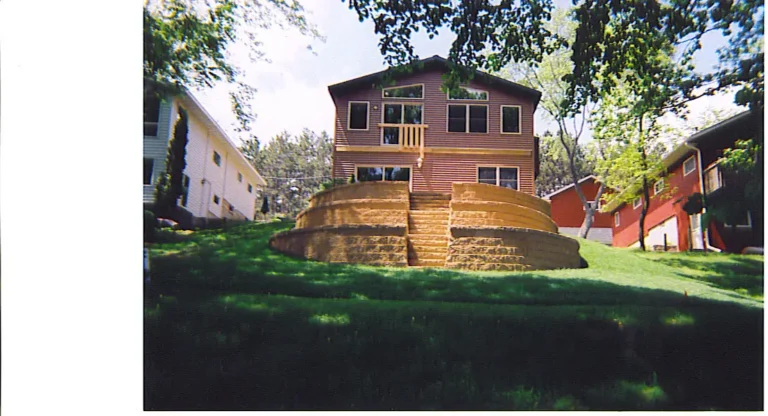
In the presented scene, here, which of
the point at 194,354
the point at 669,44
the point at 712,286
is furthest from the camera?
the point at 669,44

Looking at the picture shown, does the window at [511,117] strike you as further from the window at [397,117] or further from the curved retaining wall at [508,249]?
the curved retaining wall at [508,249]

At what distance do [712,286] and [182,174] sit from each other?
519 cm

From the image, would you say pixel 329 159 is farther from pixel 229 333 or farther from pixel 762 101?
pixel 762 101

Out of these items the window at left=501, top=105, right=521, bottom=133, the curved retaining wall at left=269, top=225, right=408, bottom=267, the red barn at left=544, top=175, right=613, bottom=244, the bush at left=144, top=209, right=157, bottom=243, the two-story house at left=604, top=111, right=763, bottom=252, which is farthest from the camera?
the window at left=501, top=105, right=521, bottom=133

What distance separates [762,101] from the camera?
5.17 metres

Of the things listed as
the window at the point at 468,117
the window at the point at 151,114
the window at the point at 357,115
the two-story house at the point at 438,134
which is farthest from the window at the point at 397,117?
the window at the point at 151,114

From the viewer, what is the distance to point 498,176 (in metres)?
5.88

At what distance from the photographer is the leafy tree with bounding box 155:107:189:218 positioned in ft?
16.5

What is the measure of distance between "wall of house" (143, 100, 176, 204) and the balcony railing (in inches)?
89.1

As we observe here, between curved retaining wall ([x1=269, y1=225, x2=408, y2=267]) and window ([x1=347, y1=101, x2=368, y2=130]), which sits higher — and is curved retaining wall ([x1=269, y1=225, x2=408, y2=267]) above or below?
below

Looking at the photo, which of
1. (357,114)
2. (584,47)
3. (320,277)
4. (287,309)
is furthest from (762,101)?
(287,309)

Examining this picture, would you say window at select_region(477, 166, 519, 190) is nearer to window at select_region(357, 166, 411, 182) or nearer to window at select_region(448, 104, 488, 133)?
window at select_region(448, 104, 488, 133)

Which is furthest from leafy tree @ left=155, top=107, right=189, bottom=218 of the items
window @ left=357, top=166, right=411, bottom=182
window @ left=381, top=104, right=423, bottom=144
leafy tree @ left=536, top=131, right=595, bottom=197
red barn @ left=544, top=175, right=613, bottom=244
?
red barn @ left=544, top=175, right=613, bottom=244

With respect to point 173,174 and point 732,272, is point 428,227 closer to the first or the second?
point 173,174
